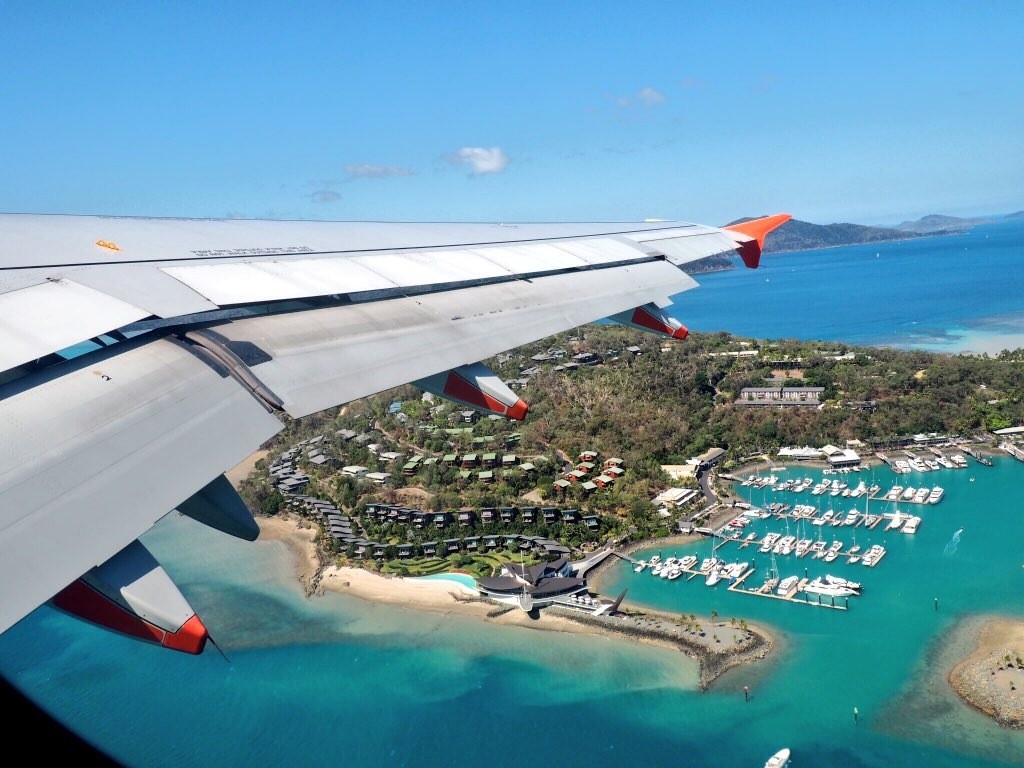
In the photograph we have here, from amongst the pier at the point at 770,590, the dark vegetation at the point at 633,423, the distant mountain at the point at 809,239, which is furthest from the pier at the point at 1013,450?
the distant mountain at the point at 809,239

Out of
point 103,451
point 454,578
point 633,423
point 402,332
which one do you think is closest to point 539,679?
point 454,578

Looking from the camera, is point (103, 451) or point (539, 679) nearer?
point (103, 451)

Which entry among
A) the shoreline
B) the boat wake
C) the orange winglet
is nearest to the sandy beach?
the shoreline

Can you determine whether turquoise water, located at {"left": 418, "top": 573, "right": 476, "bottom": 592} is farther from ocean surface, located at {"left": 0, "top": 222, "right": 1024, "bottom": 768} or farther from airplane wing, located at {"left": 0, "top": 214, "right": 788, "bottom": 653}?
airplane wing, located at {"left": 0, "top": 214, "right": 788, "bottom": 653}

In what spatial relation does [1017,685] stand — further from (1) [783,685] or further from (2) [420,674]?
(2) [420,674]

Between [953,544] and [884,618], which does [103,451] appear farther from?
[953,544]

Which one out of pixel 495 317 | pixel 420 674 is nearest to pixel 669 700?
pixel 420 674
